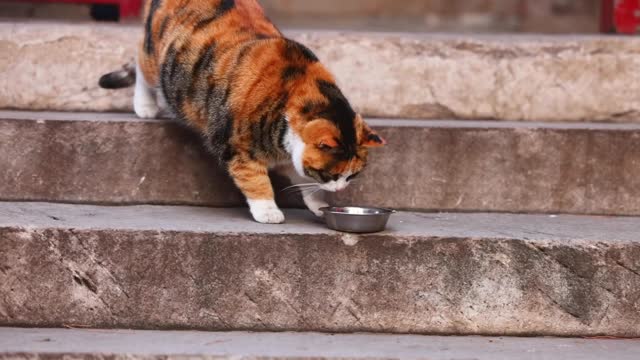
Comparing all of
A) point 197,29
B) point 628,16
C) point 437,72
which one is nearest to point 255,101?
point 197,29

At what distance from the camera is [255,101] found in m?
3.95

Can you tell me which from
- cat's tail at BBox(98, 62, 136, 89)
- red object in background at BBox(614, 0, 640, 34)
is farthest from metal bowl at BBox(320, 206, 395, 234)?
red object in background at BBox(614, 0, 640, 34)

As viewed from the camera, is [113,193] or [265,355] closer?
[265,355]

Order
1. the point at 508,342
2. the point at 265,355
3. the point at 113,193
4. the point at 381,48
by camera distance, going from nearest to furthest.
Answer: the point at 265,355 → the point at 508,342 → the point at 113,193 → the point at 381,48

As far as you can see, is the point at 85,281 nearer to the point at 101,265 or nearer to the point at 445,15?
the point at 101,265

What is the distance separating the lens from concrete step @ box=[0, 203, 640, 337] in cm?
363

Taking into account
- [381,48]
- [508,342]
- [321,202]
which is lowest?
[508,342]

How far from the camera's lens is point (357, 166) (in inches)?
152

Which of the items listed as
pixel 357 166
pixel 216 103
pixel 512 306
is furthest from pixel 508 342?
pixel 216 103

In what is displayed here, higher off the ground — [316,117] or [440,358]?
[316,117]

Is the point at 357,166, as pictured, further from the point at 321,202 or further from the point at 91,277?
the point at 91,277

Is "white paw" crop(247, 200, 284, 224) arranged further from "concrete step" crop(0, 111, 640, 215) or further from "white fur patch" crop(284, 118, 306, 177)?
Answer: "concrete step" crop(0, 111, 640, 215)

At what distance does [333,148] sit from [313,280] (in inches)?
18.6

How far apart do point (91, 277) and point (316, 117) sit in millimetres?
962
